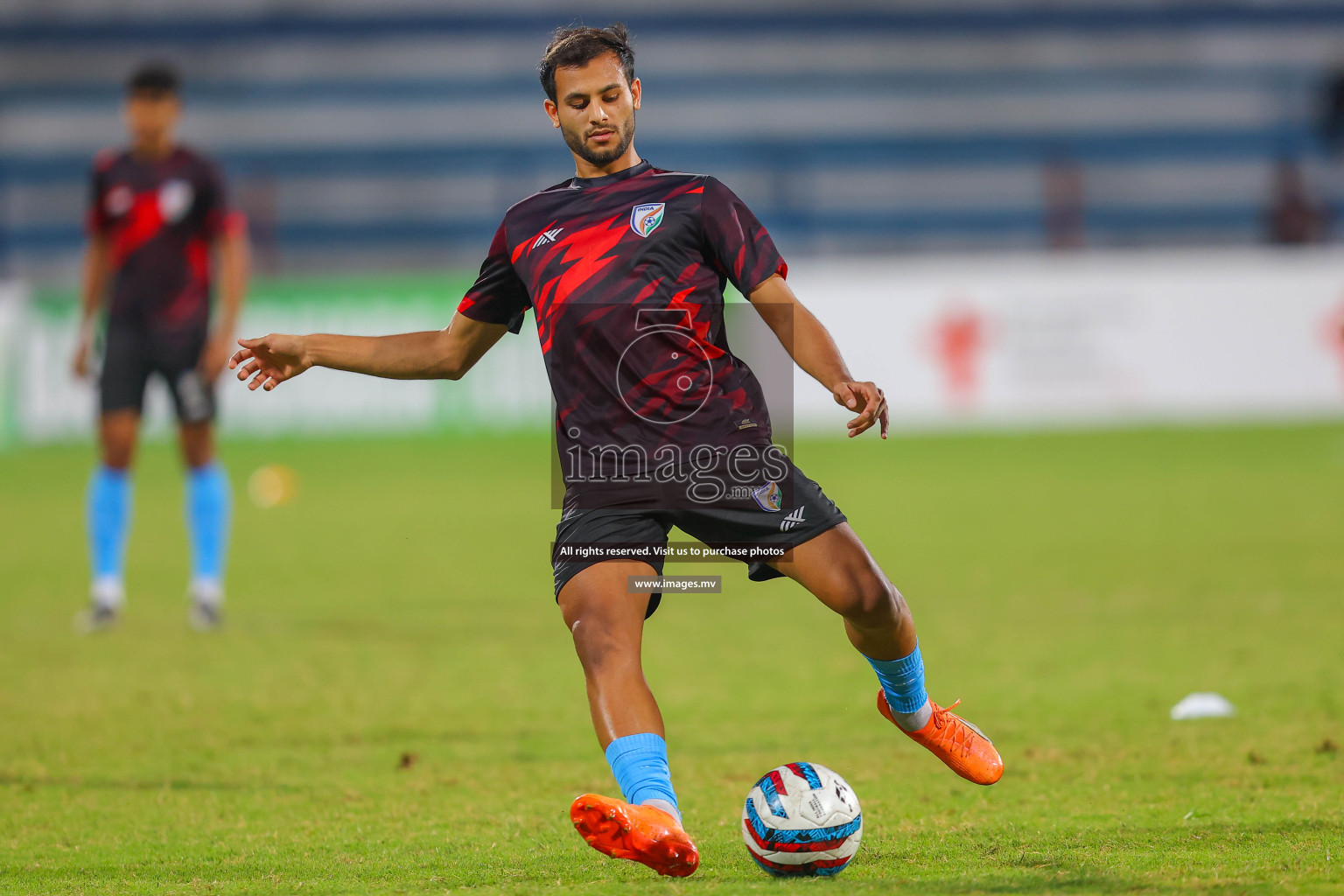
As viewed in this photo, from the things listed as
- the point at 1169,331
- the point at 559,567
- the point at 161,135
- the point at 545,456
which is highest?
the point at 161,135

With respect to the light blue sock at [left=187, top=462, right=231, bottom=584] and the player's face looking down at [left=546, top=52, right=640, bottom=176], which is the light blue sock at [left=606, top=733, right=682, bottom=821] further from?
the light blue sock at [left=187, top=462, right=231, bottom=584]

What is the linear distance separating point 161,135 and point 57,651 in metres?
2.26

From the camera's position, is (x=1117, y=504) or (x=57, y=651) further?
(x=1117, y=504)


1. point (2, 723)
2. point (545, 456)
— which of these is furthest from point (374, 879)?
point (545, 456)

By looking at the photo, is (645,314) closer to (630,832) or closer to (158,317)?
(630,832)

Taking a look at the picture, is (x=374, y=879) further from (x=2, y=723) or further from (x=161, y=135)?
(x=161, y=135)

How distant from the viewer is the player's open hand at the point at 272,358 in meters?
3.64

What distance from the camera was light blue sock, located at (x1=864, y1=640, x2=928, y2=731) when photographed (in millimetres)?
3754

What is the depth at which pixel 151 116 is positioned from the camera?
699 cm

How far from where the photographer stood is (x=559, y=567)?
11.5 ft

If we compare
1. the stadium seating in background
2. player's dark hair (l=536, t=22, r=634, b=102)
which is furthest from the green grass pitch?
the stadium seating in background

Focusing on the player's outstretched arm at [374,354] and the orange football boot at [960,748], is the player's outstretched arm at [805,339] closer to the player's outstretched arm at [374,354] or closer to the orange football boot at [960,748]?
the player's outstretched arm at [374,354]

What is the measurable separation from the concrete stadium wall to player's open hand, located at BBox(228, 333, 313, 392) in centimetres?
1203

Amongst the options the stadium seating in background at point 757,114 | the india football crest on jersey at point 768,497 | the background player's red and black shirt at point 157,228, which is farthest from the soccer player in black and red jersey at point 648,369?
the stadium seating in background at point 757,114
